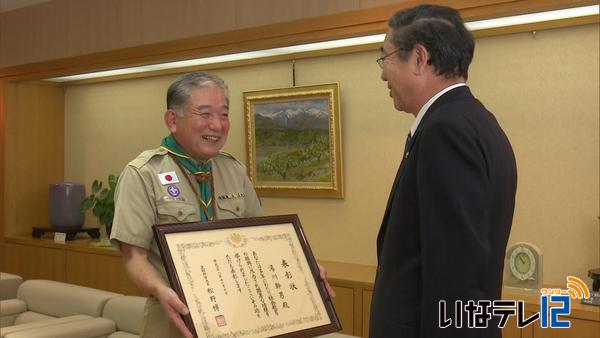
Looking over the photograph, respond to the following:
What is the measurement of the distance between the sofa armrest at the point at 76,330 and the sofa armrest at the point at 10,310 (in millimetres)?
947

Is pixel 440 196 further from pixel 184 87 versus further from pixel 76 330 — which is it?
pixel 76 330

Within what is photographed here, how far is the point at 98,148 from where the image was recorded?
259 inches

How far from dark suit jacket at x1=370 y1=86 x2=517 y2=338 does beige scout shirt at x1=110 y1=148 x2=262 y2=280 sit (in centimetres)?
86

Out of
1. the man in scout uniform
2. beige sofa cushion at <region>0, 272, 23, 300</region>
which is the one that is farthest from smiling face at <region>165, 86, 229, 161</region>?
beige sofa cushion at <region>0, 272, 23, 300</region>

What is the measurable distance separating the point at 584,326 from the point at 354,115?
213 cm

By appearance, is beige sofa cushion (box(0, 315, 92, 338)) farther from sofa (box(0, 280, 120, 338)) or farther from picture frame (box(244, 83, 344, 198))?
picture frame (box(244, 83, 344, 198))

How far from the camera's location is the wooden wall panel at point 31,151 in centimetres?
643

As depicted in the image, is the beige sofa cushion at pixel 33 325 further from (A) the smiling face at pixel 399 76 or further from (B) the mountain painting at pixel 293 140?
(A) the smiling face at pixel 399 76

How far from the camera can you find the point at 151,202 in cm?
225

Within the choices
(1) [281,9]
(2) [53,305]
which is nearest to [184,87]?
(1) [281,9]

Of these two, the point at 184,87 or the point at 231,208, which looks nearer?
the point at 184,87

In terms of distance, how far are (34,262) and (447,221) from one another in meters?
5.60

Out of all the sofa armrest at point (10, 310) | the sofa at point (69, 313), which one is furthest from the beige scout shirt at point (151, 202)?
the sofa armrest at point (10, 310)

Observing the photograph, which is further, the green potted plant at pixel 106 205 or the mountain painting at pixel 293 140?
the green potted plant at pixel 106 205
